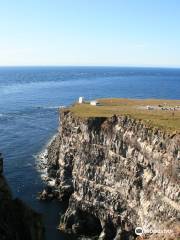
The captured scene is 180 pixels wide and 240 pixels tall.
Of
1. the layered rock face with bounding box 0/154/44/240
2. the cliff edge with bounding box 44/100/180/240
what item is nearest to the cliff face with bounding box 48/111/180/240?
the cliff edge with bounding box 44/100/180/240

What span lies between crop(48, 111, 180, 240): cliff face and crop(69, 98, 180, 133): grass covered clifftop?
81.0 inches

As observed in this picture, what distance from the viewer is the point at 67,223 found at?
7056cm

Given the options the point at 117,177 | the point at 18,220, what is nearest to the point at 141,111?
the point at 117,177

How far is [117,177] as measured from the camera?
6631cm

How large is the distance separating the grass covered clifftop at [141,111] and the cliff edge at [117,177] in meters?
1.88

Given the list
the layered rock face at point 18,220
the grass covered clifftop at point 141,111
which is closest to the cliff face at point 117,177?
the grass covered clifftop at point 141,111

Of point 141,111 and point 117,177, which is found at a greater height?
point 141,111

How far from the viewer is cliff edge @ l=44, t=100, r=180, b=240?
55.8 metres

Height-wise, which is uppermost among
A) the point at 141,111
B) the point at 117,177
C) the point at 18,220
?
the point at 18,220

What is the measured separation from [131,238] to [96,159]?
1468 centimetres

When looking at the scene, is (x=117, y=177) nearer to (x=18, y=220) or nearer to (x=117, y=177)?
(x=117, y=177)

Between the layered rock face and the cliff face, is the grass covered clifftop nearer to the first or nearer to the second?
the cliff face

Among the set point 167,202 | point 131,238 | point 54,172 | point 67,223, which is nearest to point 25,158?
point 54,172

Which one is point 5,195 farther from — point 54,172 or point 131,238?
point 54,172
